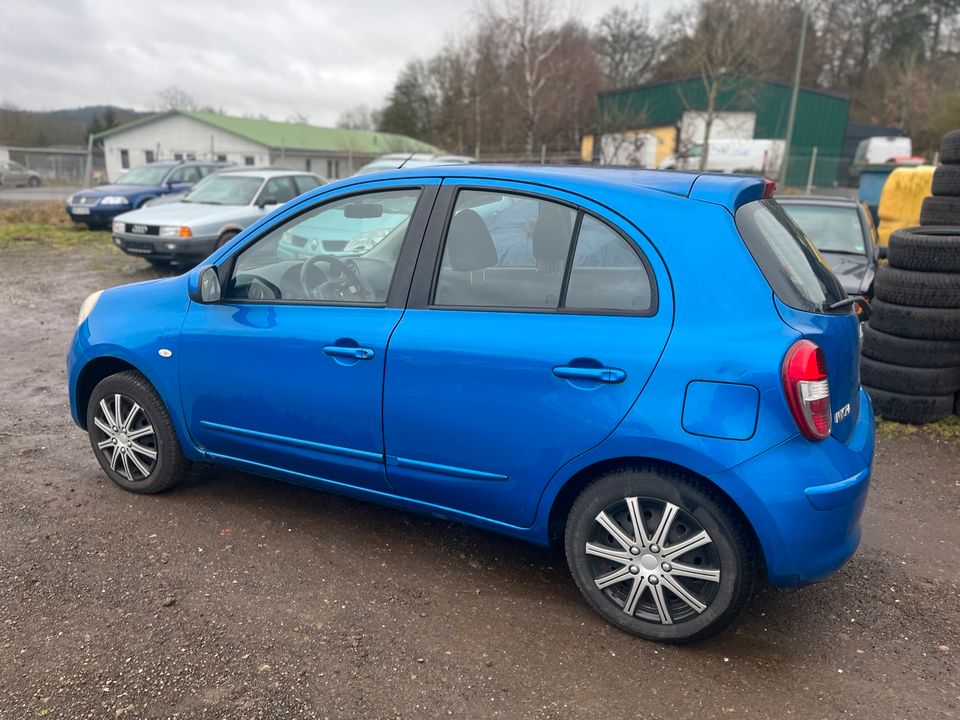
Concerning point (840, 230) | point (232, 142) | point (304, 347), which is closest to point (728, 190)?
point (304, 347)

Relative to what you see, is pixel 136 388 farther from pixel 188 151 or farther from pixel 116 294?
pixel 188 151

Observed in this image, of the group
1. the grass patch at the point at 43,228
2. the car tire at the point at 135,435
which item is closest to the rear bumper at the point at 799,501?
the car tire at the point at 135,435

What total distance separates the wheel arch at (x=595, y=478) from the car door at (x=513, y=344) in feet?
0.31

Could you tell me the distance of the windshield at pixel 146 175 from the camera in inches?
648

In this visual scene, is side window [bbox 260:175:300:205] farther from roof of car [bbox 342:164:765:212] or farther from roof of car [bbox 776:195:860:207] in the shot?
roof of car [bbox 342:164:765:212]

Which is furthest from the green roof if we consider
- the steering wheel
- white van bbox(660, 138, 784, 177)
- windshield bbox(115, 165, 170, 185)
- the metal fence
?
the steering wheel

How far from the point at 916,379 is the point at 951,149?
6.32ft

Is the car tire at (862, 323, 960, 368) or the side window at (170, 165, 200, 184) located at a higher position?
the side window at (170, 165, 200, 184)

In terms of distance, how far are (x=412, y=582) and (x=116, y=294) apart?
2.23 metres

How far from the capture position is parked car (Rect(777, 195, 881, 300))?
24.0 ft

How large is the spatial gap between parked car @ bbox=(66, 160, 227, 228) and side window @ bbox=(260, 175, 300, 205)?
4711 millimetres

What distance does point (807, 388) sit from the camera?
2521 millimetres

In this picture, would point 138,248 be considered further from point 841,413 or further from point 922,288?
point 841,413

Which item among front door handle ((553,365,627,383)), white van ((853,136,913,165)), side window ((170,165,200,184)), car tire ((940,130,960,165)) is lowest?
front door handle ((553,365,627,383))
